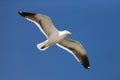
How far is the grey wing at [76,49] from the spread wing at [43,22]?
1.55 feet

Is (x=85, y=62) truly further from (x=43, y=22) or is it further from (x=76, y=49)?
(x=43, y=22)

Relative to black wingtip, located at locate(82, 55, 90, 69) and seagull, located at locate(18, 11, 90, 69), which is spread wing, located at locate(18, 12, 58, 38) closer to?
seagull, located at locate(18, 11, 90, 69)

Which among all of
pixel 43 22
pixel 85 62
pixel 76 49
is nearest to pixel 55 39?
pixel 43 22

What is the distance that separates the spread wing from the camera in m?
8.74

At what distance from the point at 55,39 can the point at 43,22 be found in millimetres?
328

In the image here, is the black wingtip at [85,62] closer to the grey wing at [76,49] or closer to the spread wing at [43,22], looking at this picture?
the grey wing at [76,49]

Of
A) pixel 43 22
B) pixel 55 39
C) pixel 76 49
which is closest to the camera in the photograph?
pixel 43 22

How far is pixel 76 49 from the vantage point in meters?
9.51

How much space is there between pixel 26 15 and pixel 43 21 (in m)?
0.32

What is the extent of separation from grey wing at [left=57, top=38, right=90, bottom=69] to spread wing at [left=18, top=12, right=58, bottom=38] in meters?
0.47

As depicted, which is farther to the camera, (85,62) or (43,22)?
(85,62)

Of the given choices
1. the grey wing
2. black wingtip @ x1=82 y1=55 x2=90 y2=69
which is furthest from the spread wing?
black wingtip @ x1=82 y1=55 x2=90 y2=69

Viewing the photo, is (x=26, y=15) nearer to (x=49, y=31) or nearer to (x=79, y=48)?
(x=49, y=31)

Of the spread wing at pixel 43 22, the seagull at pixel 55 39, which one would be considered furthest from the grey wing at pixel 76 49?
the spread wing at pixel 43 22
